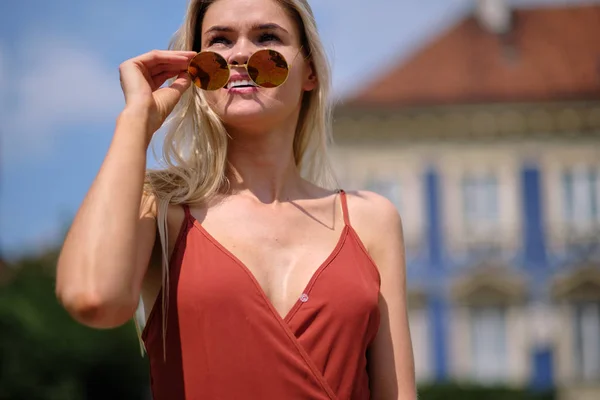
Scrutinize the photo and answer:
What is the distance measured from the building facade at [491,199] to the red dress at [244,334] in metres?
30.7

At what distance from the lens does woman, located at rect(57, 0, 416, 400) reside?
2305mm

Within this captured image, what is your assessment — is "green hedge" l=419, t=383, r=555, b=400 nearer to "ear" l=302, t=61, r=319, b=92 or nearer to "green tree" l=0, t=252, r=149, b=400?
"green tree" l=0, t=252, r=149, b=400

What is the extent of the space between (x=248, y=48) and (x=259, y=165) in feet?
0.95

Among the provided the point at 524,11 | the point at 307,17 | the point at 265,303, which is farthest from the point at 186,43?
the point at 524,11

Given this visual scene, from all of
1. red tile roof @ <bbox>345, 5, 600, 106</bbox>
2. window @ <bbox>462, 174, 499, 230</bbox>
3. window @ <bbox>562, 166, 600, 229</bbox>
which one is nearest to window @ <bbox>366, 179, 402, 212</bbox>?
window @ <bbox>462, 174, 499, 230</bbox>

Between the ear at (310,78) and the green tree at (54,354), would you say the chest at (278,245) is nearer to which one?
the ear at (310,78)

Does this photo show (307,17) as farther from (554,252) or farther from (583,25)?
(583,25)

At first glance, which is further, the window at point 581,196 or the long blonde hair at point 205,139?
the window at point 581,196

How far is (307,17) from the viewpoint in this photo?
9.23 feet

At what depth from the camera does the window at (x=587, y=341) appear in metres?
32.1

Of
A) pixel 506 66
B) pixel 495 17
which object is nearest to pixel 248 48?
pixel 506 66

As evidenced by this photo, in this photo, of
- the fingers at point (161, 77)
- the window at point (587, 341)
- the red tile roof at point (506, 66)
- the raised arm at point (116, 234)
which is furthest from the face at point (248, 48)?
the red tile roof at point (506, 66)

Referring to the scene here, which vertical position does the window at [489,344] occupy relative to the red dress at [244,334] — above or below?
below

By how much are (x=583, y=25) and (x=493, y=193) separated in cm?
701
